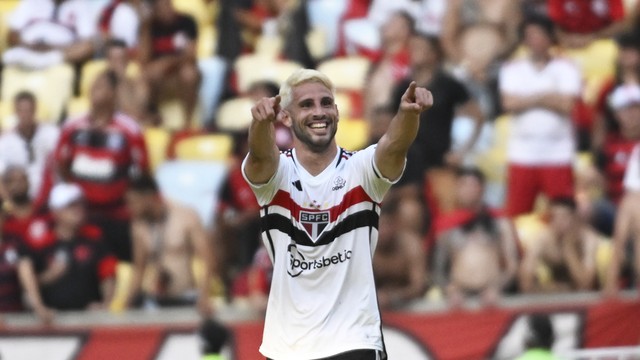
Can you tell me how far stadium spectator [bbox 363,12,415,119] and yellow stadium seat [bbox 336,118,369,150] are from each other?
13 cm

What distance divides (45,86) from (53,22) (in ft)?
3.03

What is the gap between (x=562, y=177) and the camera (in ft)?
43.9

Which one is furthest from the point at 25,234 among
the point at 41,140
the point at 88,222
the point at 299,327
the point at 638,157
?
the point at 299,327

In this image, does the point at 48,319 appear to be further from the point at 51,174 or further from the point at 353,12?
the point at 353,12

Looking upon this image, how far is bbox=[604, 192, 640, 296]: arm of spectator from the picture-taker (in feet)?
40.4

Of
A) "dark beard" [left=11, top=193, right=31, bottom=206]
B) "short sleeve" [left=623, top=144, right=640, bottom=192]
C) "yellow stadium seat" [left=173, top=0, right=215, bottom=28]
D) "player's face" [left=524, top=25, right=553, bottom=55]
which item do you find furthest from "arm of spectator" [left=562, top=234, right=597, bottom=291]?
"yellow stadium seat" [left=173, top=0, right=215, bottom=28]

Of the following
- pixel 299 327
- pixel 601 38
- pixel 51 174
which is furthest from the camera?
pixel 601 38

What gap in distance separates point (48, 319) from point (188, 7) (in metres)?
4.95

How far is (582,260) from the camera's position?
1266 centimetres

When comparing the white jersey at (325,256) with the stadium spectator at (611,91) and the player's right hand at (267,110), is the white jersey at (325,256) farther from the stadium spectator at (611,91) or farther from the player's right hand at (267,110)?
the stadium spectator at (611,91)

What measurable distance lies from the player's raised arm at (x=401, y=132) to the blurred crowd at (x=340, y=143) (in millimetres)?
5025

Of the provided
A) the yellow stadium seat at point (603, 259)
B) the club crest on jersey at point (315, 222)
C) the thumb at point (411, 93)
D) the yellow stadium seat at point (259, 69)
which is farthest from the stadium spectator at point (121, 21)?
the thumb at point (411, 93)

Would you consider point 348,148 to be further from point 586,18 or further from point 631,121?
point 586,18

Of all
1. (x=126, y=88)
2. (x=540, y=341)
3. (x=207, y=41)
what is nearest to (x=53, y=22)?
(x=207, y=41)
